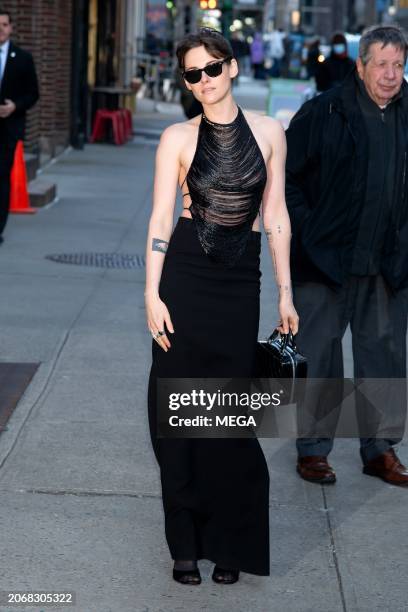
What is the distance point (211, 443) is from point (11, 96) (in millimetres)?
7872

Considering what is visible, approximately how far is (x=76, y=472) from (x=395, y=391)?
1.44 meters

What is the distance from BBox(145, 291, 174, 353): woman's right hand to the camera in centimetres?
460

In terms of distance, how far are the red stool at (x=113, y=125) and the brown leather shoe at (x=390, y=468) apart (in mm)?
18451

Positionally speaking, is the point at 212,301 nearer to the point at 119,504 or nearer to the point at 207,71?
the point at 207,71

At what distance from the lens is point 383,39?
225 inches

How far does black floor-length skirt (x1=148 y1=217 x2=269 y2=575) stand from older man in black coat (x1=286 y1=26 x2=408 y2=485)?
1.21 m

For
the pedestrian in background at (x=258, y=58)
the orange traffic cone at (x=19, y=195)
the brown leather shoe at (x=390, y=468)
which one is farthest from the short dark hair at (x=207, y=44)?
the pedestrian in background at (x=258, y=58)

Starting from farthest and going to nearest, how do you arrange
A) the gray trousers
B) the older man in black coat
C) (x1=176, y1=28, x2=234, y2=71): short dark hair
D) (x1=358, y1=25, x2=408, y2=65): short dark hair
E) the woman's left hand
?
the gray trousers < the older man in black coat < (x1=358, y1=25, x2=408, y2=65): short dark hair < the woman's left hand < (x1=176, y1=28, x2=234, y2=71): short dark hair

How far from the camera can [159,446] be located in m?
4.78

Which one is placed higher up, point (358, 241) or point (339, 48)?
point (358, 241)

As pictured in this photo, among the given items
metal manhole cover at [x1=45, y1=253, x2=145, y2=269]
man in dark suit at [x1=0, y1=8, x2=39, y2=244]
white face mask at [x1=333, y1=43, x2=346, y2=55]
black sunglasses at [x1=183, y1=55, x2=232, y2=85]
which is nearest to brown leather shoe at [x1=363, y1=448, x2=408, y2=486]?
black sunglasses at [x1=183, y1=55, x2=232, y2=85]

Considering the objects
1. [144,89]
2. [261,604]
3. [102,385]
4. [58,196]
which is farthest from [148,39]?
[261,604]

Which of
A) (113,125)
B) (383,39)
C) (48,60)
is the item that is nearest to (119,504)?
(383,39)

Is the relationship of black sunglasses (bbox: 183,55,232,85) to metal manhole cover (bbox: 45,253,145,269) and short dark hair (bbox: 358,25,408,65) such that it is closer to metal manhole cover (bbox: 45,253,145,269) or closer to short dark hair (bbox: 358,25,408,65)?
short dark hair (bbox: 358,25,408,65)
